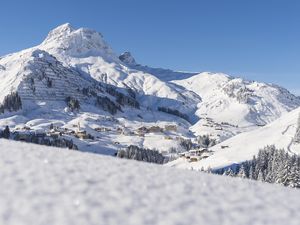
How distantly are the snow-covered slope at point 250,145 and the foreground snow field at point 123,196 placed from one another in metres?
101

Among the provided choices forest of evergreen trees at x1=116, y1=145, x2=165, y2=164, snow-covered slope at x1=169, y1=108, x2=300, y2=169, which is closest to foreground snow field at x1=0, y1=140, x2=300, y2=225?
snow-covered slope at x1=169, y1=108, x2=300, y2=169

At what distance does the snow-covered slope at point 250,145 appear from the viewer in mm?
128125

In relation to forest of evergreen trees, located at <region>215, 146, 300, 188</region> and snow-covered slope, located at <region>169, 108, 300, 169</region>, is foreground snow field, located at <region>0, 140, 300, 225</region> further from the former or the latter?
snow-covered slope, located at <region>169, 108, 300, 169</region>

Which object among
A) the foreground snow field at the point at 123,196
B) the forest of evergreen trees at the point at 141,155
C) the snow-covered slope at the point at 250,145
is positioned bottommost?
the foreground snow field at the point at 123,196

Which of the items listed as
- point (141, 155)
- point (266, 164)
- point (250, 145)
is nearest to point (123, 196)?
point (266, 164)

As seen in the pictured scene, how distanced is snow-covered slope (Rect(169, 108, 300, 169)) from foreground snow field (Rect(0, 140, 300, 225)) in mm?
101196

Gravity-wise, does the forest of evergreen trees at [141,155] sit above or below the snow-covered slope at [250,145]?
below

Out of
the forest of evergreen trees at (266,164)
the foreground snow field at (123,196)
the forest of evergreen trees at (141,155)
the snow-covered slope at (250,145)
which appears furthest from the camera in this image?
the forest of evergreen trees at (141,155)

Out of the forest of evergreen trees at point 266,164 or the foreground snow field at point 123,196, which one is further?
the forest of evergreen trees at point 266,164

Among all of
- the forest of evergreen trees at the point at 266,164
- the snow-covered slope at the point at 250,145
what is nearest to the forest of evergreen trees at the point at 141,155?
the snow-covered slope at the point at 250,145

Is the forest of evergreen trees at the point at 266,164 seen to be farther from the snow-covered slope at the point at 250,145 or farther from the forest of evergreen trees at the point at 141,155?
the forest of evergreen trees at the point at 141,155

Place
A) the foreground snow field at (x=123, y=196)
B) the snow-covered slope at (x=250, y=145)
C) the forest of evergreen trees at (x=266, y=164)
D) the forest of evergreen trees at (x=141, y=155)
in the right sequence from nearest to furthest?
the foreground snow field at (x=123, y=196)
the forest of evergreen trees at (x=266, y=164)
the snow-covered slope at (x=250, y=145)
the forest of evergreen trees at (x=141, y=155)

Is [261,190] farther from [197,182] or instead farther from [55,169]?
[55,169]

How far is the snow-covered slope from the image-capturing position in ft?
420
